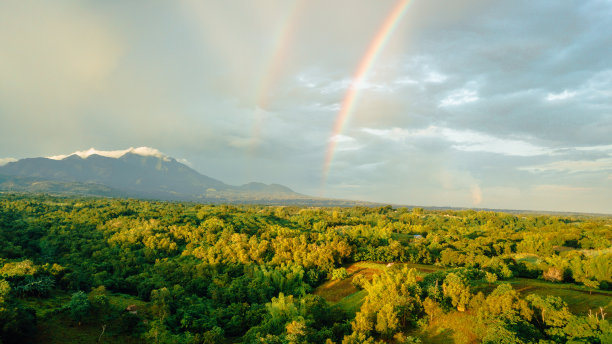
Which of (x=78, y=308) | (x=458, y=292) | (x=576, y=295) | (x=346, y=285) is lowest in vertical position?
(x=78, y=308)

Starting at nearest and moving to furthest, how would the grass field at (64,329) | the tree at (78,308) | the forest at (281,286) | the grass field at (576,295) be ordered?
the forest at (281,286) < the grass field at (576,295) < the grass field at (64,329) < the tree at (78,308)

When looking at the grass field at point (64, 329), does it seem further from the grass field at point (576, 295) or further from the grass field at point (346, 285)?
the grass field at point (576, 295)

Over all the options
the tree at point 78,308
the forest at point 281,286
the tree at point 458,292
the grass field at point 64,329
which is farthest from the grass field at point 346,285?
the tree at point 78,308

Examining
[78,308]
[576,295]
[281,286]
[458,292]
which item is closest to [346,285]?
[281,286]

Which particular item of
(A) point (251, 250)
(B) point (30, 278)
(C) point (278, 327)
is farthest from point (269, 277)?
(B) point (30, 278)

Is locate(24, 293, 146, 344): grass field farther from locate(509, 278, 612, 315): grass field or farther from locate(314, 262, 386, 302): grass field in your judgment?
locate(509, 278, 612, 315): grass field

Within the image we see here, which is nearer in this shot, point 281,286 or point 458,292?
point 458,292

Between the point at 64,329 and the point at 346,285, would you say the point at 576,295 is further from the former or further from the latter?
the point at 64,329

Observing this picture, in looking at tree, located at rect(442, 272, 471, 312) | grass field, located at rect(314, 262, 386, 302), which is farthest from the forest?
grass field, located at rect(314, 262, 386, 302)
